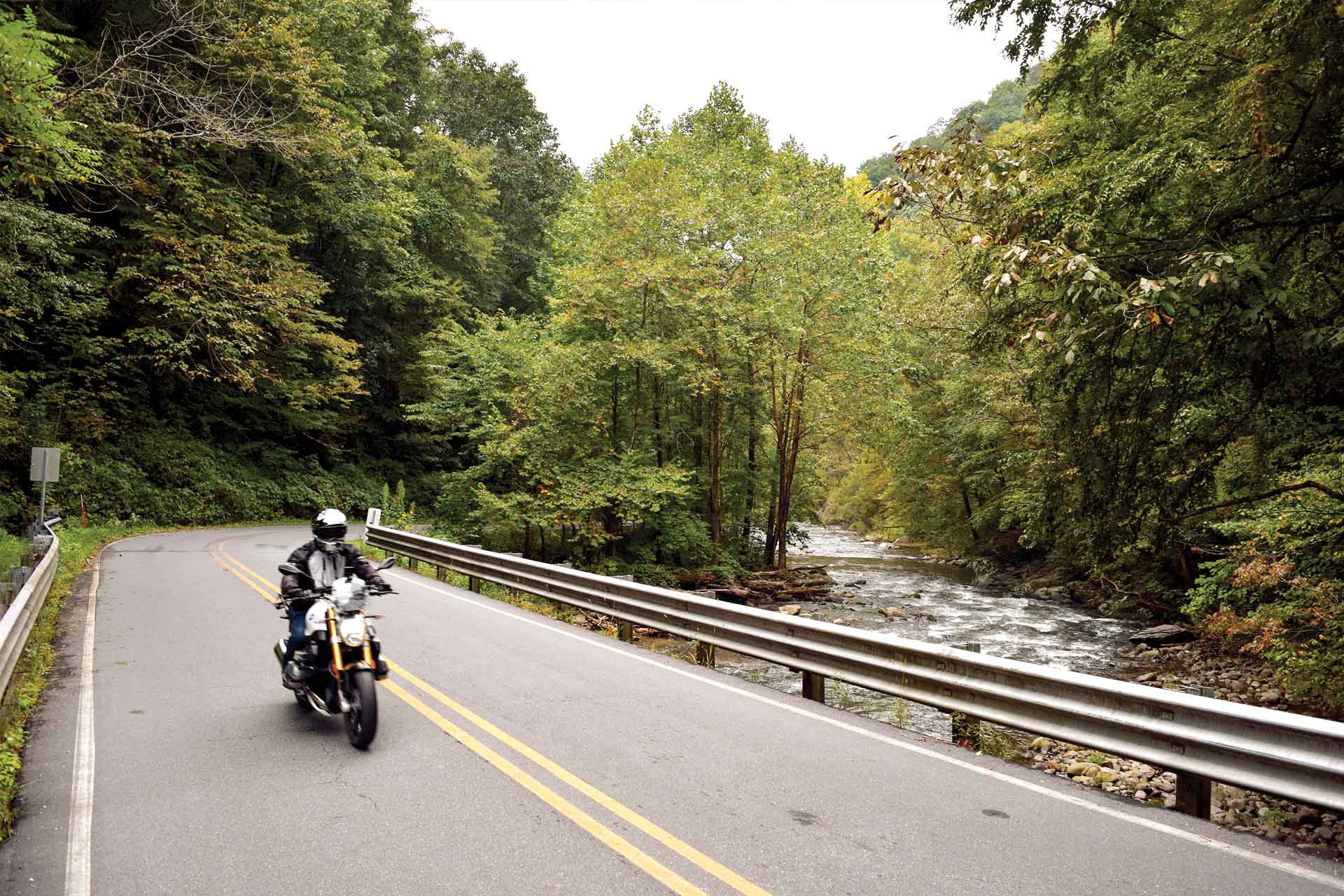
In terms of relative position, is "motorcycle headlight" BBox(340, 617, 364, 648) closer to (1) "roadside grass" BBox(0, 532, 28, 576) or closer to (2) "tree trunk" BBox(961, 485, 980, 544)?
(1) "roadside grass" BBox(0, 532, 28, 576)

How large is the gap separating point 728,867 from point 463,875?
48.2 inches

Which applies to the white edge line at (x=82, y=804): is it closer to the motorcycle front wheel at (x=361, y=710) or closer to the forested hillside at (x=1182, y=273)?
the motorcycle front wheel at (x=361, y=710)

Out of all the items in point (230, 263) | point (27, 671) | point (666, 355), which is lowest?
point (27, 671)

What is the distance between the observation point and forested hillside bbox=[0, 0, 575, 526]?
60.2 feet

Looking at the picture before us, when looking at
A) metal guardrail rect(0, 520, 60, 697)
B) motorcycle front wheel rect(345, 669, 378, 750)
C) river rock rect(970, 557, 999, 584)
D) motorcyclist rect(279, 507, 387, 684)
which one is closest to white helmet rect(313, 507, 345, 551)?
motorcyclist rect(279, 507, 387, 684)

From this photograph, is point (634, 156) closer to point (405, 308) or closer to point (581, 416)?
point (581, 416)

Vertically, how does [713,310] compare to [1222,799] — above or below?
above

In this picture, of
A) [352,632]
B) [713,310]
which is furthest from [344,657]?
[713,310]

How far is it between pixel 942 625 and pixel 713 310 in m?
9.93

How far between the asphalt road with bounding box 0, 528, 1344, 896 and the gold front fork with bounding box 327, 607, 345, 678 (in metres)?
0.53

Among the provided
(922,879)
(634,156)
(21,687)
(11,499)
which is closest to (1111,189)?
(922,879)

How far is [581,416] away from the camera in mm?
21578

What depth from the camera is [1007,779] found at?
16.1 feet

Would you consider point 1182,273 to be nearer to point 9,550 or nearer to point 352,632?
point 352,632
